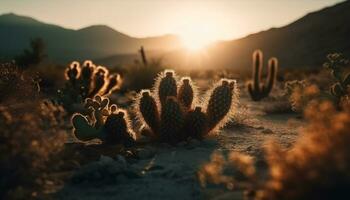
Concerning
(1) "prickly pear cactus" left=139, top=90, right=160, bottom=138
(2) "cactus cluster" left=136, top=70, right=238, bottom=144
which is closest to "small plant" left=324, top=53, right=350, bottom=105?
(2) "cactus cluster" left=136, top=70, right=238, bottom=144

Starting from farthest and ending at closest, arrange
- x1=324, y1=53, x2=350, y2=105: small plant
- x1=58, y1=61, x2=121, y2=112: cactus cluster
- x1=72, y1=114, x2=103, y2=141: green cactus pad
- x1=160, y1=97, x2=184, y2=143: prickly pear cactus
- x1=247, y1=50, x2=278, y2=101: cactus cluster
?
1. x1=247, y1=50, x2=278, y2=101: cactus cluster
2. x1=58, y1=61, x2=121, y2=112: cactus cluster
3. x1=324, y1=53, x2=350, y2=105: small plant
4. x1=72, y1=114, x2=103, y2=141: green cactus pad
5. x1=160, y1=97, x2=184, y2=143: prickly pear cactus

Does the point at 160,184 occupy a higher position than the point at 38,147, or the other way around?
the point at 38,147

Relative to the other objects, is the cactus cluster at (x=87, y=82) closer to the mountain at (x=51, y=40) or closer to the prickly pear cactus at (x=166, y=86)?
the prickly pear cactus at (x=166, y=86)

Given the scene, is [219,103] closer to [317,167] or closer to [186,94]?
[186,94]

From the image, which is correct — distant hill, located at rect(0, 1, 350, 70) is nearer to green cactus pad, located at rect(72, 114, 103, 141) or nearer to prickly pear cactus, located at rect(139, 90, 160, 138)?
prickly pear cactus, located at rect(139, 90, 160, 138)

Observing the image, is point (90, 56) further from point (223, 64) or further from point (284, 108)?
point (284, 108)

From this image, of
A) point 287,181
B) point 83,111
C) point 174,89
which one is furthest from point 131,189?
point 83,111

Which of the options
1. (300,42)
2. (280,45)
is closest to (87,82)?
(300,42)
